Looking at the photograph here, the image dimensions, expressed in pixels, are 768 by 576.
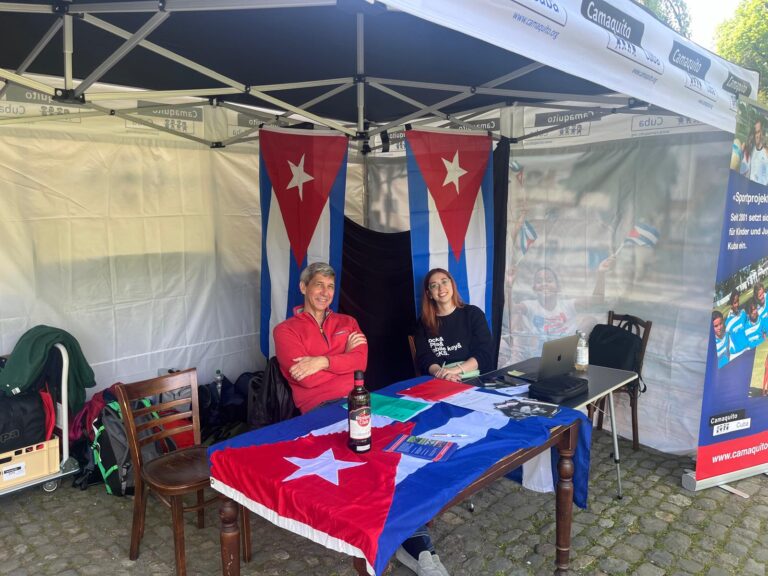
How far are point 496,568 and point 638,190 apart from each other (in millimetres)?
2444

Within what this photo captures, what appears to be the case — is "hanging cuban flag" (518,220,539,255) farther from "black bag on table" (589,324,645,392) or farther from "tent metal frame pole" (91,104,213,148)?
"tent metal frame pole" (91,104,213,148)

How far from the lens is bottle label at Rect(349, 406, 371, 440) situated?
5.47 ft

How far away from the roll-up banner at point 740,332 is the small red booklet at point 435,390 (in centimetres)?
142

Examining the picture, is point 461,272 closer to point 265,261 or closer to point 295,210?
point 295,210

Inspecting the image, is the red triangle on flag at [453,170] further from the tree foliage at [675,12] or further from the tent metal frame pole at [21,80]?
the tree foliage at [675,12]

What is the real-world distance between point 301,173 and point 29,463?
6.96ft

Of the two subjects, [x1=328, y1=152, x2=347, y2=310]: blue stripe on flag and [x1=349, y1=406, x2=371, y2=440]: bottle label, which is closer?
[x1=349, y1=406, x2=371, y2=440]: bottle label

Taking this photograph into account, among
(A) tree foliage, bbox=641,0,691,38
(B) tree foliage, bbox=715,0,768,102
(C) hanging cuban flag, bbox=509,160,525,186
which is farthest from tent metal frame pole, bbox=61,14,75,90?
(A) tree foliage, bbox=641,0,691,38

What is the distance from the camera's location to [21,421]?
9.30 feet

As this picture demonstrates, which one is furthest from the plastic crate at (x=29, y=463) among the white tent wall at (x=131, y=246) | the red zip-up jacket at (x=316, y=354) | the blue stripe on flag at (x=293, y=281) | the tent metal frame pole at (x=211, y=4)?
the tent metal frame pole at (x=211, y=4)

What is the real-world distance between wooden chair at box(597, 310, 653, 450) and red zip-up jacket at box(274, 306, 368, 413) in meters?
1.64

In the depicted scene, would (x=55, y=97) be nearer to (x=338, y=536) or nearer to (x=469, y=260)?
(x=338, y=536)

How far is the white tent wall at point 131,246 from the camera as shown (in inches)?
125

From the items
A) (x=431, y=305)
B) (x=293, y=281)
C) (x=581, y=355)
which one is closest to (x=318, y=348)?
(x=431, y=305)
